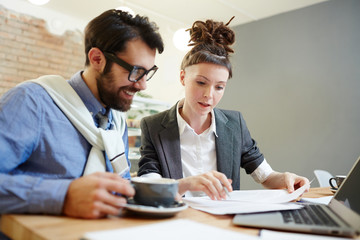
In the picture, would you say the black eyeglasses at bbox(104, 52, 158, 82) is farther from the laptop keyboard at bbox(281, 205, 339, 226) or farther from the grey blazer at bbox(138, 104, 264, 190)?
the laptop keyboard at bbox(281, 205, 339, 226)

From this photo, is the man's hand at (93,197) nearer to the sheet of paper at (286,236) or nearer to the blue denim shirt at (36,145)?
the blue denim shirt at (36,145)

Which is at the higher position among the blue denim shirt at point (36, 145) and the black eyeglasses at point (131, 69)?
the black eyeglasses at point (131, 69)

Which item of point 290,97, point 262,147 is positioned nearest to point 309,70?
point 290,97

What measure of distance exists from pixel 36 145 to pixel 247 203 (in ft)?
2.08

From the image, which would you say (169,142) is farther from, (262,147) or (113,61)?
(262,147)

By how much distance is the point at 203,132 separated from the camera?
1618 millimetres

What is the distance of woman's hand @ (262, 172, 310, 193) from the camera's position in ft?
4.02

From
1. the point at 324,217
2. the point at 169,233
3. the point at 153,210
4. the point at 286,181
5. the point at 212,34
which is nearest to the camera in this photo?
the point at 169,233

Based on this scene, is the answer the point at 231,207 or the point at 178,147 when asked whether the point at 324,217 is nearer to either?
the point at 231,207

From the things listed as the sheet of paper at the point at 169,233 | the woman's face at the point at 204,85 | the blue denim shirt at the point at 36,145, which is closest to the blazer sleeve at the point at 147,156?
the woman's face at the point at 204,85

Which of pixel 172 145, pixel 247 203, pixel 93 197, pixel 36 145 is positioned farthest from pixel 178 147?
pixel 93 197

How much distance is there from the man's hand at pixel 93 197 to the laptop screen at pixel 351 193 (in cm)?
58

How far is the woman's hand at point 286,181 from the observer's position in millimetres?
1225

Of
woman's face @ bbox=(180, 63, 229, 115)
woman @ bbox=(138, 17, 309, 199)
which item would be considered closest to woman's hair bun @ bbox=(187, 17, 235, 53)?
woman @ bbox=(138, 17, 309, 199)
